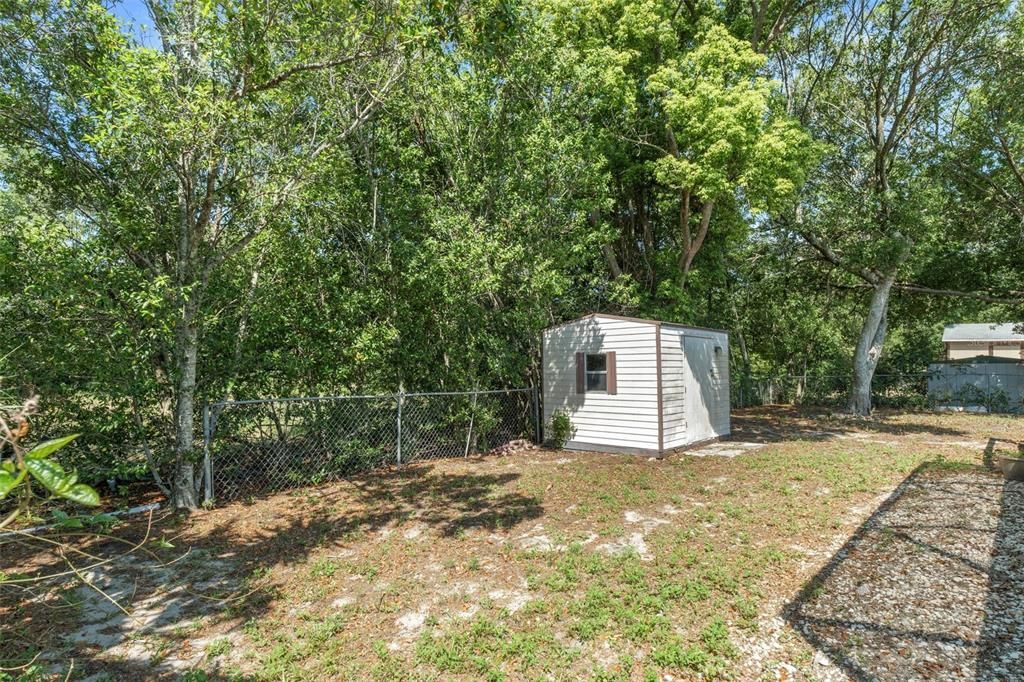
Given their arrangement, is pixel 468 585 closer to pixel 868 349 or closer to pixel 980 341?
pixel 868 349

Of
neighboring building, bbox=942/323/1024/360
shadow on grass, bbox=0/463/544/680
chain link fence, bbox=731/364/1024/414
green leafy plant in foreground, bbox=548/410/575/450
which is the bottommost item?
shadow on grass, bbox=0/463/544/680

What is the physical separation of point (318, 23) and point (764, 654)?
22.8 ft

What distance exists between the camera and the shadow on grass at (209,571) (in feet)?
10.5

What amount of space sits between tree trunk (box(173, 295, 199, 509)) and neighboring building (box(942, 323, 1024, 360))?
31950mm

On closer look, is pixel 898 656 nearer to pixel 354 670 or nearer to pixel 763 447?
pixel 354 670

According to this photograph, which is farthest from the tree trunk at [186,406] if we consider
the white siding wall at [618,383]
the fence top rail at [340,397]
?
the white siding wall at [618,383]

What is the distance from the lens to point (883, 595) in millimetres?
3713

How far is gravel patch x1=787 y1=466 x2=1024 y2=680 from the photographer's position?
117 inches

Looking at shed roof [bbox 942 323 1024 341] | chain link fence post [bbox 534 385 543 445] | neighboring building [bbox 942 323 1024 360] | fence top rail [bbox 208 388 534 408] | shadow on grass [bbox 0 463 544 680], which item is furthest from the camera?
neighboring building [bbox 942 323 1024 360]

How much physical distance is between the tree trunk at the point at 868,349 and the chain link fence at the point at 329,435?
10720 millimetres

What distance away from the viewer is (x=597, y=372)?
9.59 metres

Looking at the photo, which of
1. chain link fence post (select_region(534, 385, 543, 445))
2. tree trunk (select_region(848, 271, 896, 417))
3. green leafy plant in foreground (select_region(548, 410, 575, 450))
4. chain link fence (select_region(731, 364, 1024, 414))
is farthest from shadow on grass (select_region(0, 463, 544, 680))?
chain link fence (select_region(731, 364, 1024, 414))

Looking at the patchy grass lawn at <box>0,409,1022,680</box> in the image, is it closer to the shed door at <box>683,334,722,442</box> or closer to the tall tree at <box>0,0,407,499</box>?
the tall tree at <box>0,0,407,499</box>

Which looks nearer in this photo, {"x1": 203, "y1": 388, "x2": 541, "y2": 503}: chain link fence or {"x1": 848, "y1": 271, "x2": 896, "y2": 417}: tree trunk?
{"x1": 203, "y1": 388, "x2": 541, "y2": 503}: chain link fence
